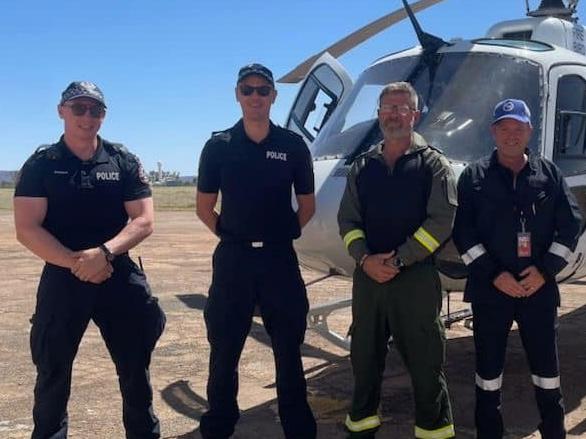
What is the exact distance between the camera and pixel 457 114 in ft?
16.1

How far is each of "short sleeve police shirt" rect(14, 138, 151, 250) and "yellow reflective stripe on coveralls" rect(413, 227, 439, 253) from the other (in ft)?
5.13

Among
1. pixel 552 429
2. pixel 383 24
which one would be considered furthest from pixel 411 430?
pixel 383 24

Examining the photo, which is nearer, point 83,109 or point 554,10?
point 83,109

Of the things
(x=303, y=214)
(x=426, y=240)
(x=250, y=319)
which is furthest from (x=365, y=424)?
(x=303, y=214)

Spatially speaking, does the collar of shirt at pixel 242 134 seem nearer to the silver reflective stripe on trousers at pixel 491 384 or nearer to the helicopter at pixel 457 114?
the helicopter at pixel 457 114

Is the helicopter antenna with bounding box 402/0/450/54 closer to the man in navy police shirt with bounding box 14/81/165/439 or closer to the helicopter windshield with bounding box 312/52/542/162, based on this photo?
the helicopter windshield with bounding box 312/52/542/162

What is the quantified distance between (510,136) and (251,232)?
1.49m

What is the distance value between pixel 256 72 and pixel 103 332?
5.49 feet

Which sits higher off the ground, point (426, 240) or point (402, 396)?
point (426, 240)

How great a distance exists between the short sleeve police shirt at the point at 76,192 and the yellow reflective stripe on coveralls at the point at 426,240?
1.56 metres

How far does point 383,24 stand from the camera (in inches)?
276

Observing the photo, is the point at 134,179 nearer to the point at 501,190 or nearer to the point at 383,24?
the point at 501,190

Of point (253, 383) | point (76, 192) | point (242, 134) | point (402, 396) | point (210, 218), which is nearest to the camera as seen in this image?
point (76, 192)

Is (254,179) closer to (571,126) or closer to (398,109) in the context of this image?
(398,109)
